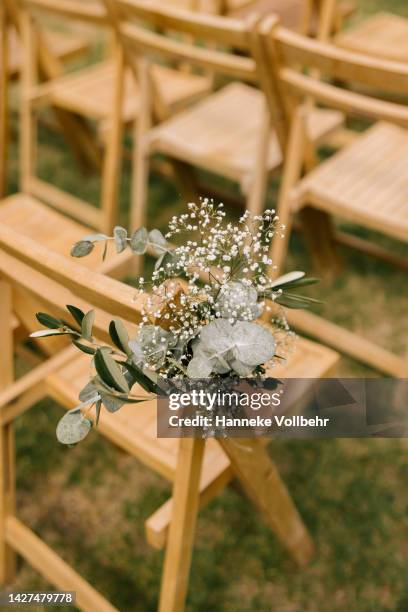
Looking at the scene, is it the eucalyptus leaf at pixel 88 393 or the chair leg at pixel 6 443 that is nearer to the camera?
the eucalyptus leaf at pixel 88 393

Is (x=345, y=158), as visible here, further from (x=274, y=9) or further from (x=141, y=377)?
(x=141, y=377)

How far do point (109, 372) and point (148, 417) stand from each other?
62 cm

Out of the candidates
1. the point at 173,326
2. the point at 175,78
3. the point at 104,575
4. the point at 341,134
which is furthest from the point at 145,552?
the point at 341,134

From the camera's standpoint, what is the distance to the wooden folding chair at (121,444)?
100 cm

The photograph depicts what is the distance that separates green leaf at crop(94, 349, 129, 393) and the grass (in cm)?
101

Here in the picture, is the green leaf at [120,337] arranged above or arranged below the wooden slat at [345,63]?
below

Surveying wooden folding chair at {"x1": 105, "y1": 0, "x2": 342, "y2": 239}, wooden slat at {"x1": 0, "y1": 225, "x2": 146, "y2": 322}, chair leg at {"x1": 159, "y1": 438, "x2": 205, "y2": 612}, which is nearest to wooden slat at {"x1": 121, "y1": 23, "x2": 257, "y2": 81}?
wooden folding chair at {"x1": 105, "y1": 0, "x2": 342, "y2": 239}

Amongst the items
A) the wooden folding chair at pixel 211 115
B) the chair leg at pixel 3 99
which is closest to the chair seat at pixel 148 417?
the wooden folding chair at pixel 211 115

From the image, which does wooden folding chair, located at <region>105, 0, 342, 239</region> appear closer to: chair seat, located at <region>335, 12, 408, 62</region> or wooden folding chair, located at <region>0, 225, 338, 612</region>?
chair seat, located at <region>335, 12, 408, 62</region>

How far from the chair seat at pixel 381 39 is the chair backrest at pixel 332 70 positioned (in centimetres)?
102

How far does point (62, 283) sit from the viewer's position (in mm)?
1010

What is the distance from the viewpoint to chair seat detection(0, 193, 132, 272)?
6.07 ft

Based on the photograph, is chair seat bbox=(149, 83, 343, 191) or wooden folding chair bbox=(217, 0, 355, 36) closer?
chair seat bbox=(149, 83, 343, 191)

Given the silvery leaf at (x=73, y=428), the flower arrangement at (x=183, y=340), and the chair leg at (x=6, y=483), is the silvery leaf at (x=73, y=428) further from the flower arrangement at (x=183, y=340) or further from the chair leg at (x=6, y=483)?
the chair leg at (x=6, y=483)
